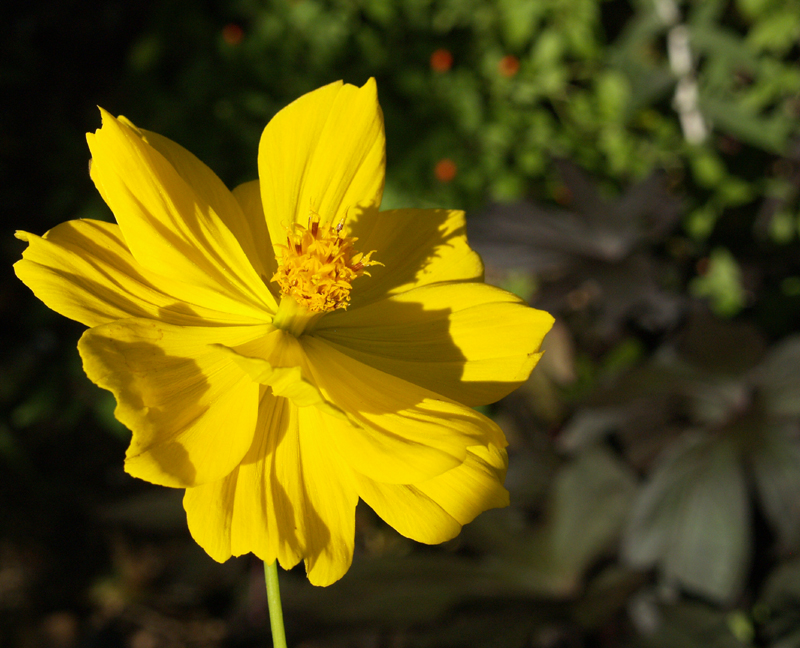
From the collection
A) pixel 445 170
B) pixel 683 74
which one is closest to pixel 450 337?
pixel 445 170

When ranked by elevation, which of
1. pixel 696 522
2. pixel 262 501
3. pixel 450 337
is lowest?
pixel 696 522

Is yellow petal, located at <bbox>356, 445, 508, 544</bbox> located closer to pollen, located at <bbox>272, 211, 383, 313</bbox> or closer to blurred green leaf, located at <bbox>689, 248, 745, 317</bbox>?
pollen, located at <bbox>272, 211, 383, 313</bbox>

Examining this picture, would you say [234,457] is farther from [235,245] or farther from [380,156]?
[380,156]

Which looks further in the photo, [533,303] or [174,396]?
[533,303]

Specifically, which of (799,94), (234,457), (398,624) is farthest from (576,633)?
(799,94)

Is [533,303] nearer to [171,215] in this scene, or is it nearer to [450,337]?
[450,337]

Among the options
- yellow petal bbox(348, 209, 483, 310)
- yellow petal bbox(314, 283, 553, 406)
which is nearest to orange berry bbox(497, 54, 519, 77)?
yellow petal bbox(348, 209, 483, 310)

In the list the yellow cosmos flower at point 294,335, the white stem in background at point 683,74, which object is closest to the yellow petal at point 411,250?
the yellow cosmos flower at point 294,335
